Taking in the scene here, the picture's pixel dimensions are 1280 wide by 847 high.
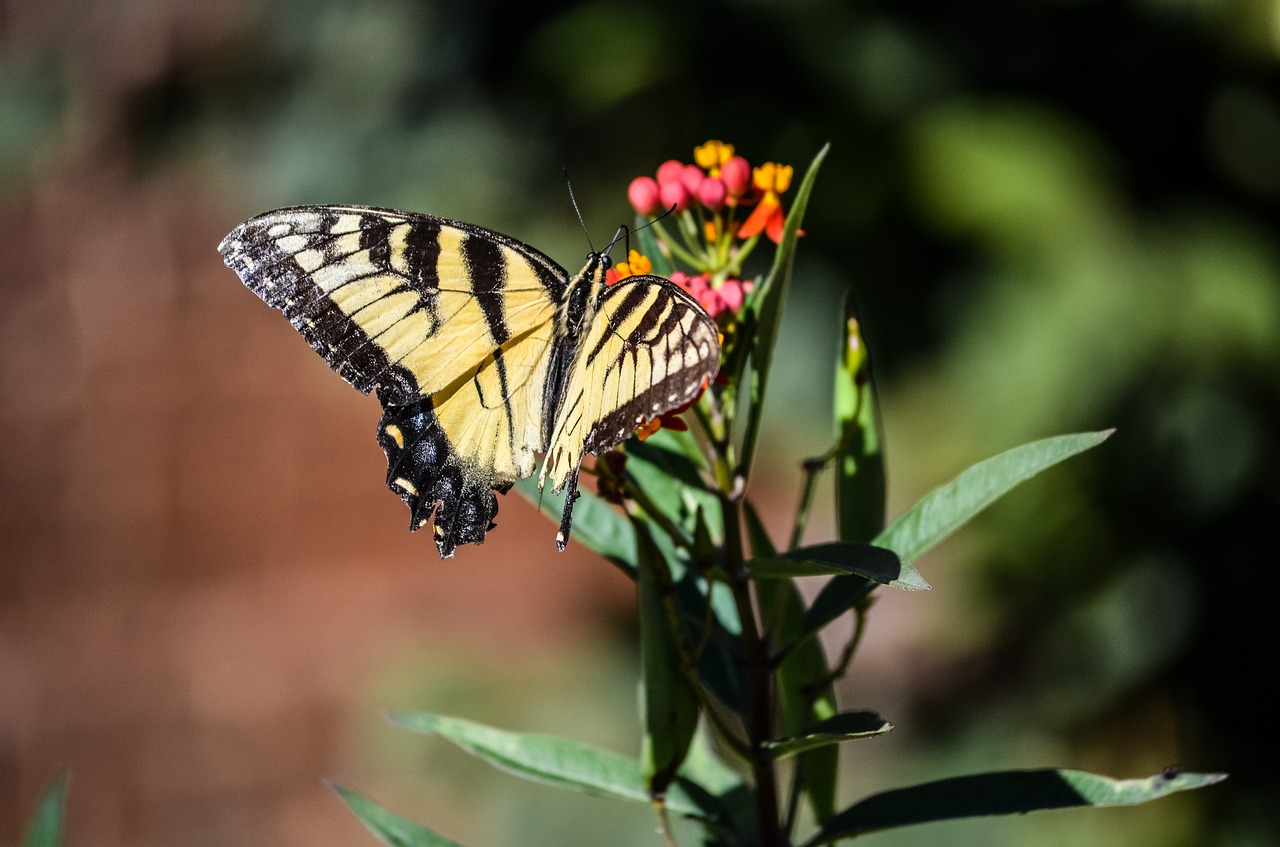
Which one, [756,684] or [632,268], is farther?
[632,268]

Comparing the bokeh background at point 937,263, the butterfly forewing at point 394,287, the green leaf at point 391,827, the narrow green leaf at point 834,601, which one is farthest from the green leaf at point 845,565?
the bokeh background at point 937,263

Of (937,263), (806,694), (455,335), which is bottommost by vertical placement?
(806,694)

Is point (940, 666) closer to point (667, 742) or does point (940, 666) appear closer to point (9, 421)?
point (667, 742)

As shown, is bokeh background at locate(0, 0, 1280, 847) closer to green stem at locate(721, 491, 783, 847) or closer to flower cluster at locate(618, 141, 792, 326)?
flower cluster at locate(618, 141, 792, 326)

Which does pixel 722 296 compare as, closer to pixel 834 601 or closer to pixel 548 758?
pixel 834 601

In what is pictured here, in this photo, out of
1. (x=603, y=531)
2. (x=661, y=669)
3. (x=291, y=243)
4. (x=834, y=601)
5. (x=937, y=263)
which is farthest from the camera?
(x=937, y=263)

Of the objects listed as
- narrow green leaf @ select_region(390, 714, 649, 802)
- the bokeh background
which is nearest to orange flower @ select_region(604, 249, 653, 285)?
narrow green leaf @ select_region(390, 714, 649, 802)

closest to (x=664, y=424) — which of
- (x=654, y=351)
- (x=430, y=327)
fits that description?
(x=654, y=351)
